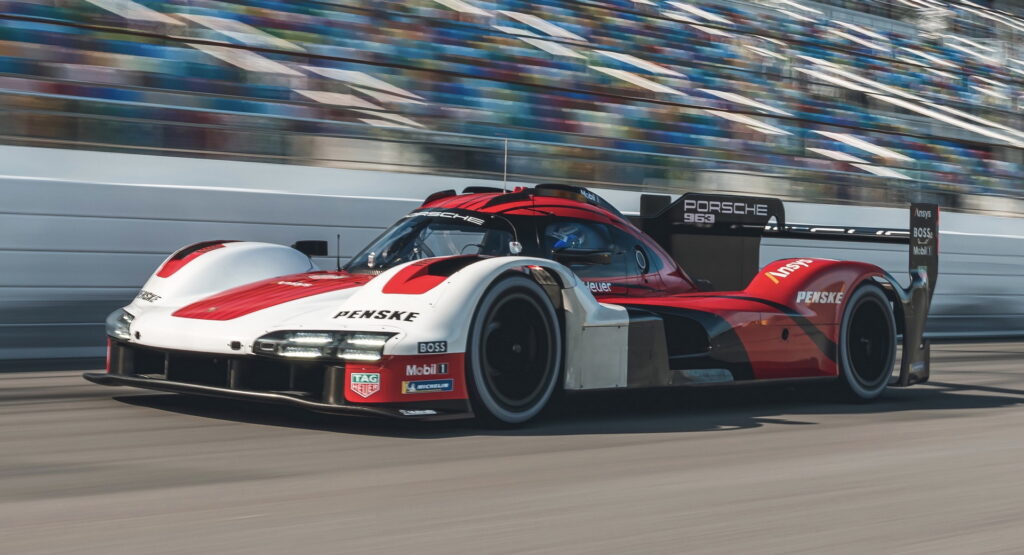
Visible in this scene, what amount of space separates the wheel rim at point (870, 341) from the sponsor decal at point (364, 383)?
10.4 feet

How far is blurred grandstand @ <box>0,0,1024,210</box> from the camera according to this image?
841 cm

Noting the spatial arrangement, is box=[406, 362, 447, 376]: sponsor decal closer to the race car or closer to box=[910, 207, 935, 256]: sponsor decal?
the race car

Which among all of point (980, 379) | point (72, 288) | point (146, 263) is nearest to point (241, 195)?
point (146, 263)

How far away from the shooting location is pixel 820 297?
6406 mm

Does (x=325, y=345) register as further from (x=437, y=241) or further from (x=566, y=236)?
(x=566, y=236)

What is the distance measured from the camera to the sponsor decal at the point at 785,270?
6375mm

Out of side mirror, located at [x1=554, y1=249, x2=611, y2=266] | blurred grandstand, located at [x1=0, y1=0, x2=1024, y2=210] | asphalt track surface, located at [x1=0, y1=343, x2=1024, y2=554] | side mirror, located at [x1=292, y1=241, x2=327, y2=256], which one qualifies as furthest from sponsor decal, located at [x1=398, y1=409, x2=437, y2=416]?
blurred grandstand, located at [x1=0, y1=0, x2=1024, y2=210]

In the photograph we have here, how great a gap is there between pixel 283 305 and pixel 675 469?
5.84 feet

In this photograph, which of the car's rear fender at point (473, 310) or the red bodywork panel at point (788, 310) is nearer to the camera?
the car's rear fender at point (473, 310)

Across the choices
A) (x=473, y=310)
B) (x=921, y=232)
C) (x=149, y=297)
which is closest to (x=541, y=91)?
(x=921, y=232)

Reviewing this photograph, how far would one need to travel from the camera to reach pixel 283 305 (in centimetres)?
492

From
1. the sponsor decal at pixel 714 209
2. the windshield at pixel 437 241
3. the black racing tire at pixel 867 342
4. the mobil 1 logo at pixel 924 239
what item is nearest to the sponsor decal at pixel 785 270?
the black racing tire at pixel 867 342

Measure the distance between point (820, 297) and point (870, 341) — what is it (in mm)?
550

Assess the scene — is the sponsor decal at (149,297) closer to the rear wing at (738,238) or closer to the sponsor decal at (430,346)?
the sponsor decal at (430,346)
